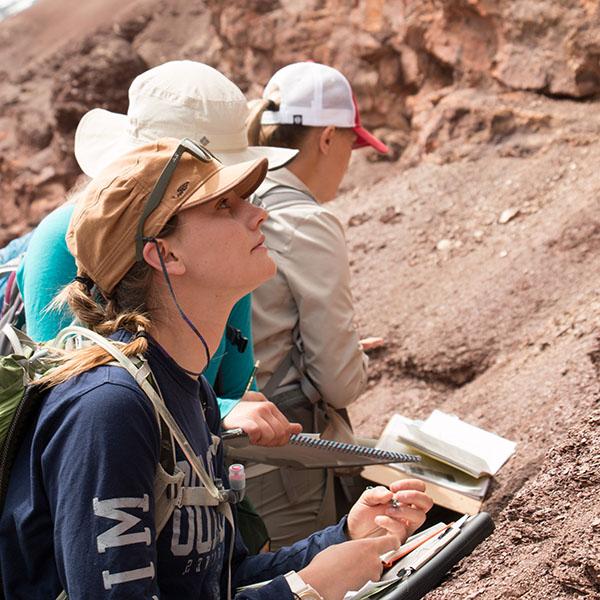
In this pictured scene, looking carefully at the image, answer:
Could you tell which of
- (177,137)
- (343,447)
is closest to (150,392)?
(343,447)

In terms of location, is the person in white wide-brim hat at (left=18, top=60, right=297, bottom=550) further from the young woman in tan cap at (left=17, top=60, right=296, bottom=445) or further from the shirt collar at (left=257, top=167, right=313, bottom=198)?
the shirt collar at (left=257, top=167, right=313, bottom=198)

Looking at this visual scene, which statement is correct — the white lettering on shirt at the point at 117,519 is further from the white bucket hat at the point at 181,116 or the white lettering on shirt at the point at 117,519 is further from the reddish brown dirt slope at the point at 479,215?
the white bucket hat at the point at 181,116

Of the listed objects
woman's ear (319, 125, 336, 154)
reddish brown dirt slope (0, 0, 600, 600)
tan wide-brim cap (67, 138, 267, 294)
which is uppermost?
tan wide-brim cap (67, 138, 267, 294)

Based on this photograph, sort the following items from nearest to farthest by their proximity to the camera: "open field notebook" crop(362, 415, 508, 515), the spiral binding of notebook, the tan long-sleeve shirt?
1. the spiral binding of notebook
2. the tan long-sleeve shirt
3. "open field notebook" crop(362, 415, 508, 515)

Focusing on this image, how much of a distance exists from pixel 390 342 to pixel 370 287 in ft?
2.82

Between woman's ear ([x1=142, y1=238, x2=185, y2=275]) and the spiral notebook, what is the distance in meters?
0.68

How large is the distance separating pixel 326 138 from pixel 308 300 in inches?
31.9

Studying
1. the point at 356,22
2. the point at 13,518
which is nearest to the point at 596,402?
the point at 13,518

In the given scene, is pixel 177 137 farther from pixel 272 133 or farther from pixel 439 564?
pixel 439 564

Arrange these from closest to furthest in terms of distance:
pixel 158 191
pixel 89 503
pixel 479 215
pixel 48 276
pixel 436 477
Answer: pixel 89 503 < pixel 158 191 < pixel 48 276 < pixel 436 477 < pixel 479 215

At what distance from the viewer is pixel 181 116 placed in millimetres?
3342

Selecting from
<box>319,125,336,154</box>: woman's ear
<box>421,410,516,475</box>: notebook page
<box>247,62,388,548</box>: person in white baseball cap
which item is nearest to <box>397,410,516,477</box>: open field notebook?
<box>421,410,516,475</box>: notebook page

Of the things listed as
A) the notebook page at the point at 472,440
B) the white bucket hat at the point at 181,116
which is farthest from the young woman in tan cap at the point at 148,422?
the notebook page at the point at 472,440

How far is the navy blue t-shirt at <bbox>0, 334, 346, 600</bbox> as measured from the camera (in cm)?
201
